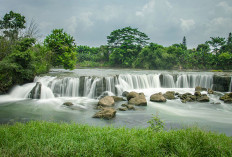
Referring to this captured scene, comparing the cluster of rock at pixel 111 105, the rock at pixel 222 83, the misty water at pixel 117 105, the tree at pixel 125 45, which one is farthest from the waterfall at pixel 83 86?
the tree at pixel 125 45

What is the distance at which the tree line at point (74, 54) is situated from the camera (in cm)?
1451

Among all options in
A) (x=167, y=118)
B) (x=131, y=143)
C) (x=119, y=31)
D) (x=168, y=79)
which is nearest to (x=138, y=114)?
(x=167, y=118)

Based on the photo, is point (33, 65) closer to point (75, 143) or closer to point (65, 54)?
point (65, 54)

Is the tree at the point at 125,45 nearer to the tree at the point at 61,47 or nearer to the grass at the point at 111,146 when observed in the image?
the tree at the point at 61,47

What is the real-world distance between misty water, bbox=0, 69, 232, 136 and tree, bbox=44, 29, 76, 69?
23.6ft

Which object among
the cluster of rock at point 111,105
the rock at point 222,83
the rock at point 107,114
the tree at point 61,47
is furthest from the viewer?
the tree at point 61,47

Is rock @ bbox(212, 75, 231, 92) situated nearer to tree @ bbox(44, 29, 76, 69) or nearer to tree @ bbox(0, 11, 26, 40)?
tree @ bbox(44, 29, 76, 69)

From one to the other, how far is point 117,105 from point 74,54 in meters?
14.5

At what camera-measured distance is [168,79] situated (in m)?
20.6

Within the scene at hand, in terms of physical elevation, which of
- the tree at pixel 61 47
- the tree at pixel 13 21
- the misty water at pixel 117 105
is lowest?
the misty water at pixel 117 105

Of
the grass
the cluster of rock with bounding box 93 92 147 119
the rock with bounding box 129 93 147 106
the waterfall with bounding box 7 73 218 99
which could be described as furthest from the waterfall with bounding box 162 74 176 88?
the grass

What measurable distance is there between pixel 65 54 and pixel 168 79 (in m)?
13.4

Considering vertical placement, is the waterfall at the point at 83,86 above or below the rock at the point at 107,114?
above

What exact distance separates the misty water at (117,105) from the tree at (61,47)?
718 centimetres
